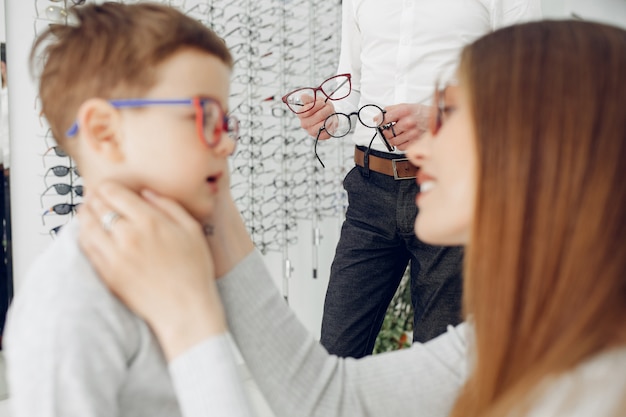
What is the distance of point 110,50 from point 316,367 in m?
0.54

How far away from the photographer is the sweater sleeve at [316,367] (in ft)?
2.59

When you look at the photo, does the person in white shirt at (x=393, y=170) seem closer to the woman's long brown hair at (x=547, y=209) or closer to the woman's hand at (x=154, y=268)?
the woman's long brown hair at (x=547, y=209)

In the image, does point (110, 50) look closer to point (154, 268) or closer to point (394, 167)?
point (154, 268)

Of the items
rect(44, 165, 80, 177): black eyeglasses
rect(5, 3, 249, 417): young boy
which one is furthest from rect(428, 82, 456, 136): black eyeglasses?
rect(44, 165, 80, 177): black eyeglasses

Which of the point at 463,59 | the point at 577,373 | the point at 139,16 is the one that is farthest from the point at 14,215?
the point at 577,373

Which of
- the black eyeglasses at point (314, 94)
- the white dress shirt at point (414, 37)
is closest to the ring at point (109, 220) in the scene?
the black eyeglasses at point (314, 94)

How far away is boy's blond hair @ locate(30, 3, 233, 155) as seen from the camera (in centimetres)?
68

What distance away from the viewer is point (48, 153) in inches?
73.7

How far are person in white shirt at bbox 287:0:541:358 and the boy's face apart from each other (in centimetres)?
62

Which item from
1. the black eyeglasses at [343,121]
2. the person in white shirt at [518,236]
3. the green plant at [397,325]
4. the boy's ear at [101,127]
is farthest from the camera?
the green plant at [397,325]

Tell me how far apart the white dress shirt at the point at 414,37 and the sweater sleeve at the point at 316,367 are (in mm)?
647

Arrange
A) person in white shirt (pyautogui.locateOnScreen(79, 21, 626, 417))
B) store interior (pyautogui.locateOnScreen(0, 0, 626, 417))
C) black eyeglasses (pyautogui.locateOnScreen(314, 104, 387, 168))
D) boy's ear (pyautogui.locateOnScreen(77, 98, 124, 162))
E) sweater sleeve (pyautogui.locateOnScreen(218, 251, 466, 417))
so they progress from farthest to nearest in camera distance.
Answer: store interior (pyautogui.locateOnScreen(0, 0, 626, 417)), black eyeglasses (pyautogui.locateOnScreen(314, 104, 387, 168)), sweater sleeve (pyautogui.locateOnScreen(218, 251, 466, 417)), boy's ear (pyautogui.locateOnScreen(77, 98, 124, 162)), person in white shirt (pyautogui.locateOnScreen(79, 21, 626, 417))

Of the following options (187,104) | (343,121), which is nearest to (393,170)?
(343,121)

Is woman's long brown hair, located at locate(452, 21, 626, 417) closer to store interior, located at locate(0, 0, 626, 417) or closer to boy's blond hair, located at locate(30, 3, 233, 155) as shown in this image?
boy's blond hair, located at locate(30, 3, 233, 155)
